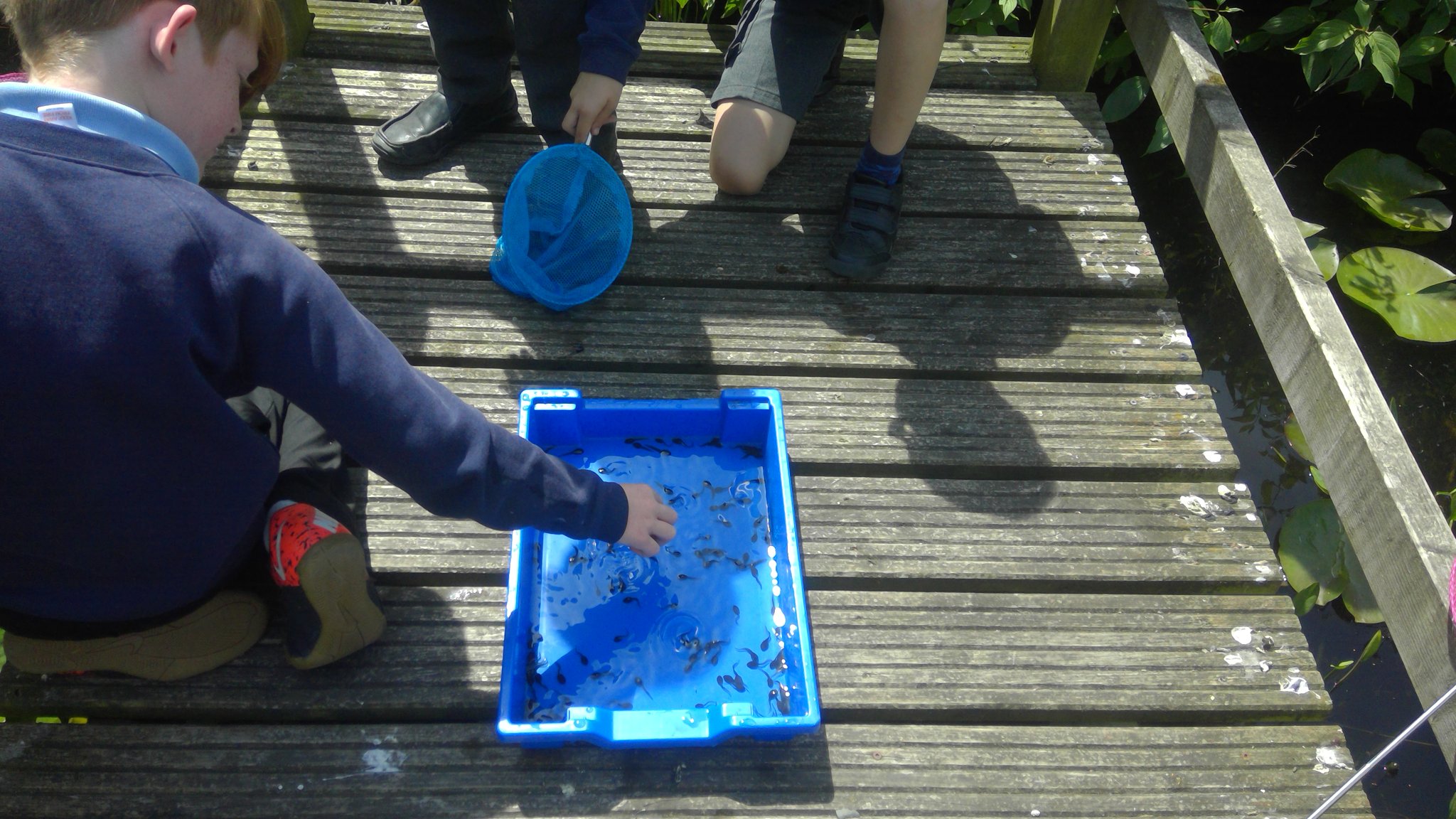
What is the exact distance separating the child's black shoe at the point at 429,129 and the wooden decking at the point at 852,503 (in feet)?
0.18

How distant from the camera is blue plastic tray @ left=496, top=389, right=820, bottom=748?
1.45 meters

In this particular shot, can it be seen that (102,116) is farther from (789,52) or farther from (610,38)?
(789,52)

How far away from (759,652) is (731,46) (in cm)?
160

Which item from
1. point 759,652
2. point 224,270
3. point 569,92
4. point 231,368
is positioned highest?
point 224,270

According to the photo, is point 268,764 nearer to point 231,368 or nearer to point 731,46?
point 231,368

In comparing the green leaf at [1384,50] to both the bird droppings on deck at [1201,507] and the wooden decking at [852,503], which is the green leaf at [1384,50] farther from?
the bird droppings on deck at [1201,507]

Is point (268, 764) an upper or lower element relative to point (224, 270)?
lower

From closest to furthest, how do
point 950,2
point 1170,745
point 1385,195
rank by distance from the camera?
point 1170,745
point 1385,195
point 950,2

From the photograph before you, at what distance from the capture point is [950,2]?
10.9ft

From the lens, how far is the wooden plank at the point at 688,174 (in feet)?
7.42

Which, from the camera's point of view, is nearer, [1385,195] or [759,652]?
[759,652]

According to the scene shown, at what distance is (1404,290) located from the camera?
2.78m

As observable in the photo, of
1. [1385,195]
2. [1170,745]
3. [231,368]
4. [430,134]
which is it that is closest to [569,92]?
[430,134]

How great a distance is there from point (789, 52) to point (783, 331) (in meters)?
0.76
